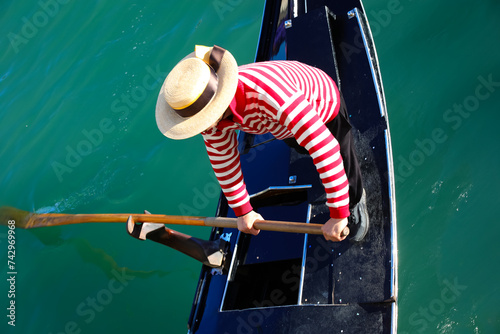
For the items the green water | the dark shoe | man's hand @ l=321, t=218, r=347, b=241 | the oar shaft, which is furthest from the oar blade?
man's hand @ l=321, t=218, r=347, b=241

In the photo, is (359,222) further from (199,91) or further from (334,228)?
(199,91)

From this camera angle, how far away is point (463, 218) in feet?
9.27

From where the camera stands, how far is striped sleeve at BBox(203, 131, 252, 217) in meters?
1.89

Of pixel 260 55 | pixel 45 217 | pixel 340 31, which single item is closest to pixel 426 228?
pixel 340 31

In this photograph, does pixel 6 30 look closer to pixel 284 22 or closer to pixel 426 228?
pixel 284 22

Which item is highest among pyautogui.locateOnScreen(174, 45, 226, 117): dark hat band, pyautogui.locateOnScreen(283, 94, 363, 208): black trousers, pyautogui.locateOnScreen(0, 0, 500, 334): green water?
pyautogui.locateOnScreen(174, 45, 226, 117): dark hat band

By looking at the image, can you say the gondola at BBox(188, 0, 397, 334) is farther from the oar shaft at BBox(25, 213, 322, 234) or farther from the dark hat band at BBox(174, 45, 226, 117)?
the dark hat band at BBox(174, 45, 226, 117)

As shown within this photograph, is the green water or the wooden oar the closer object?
the wooden oar

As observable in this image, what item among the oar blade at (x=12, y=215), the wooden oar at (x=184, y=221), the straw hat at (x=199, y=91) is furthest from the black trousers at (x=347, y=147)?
the oar blade at (x=12, y=215)

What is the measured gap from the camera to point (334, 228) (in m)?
1.84

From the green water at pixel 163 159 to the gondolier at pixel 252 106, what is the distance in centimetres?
128

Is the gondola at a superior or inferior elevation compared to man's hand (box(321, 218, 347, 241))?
inferior

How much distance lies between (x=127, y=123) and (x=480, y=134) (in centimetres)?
300

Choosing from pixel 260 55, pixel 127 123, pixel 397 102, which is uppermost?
pixel 260 55
